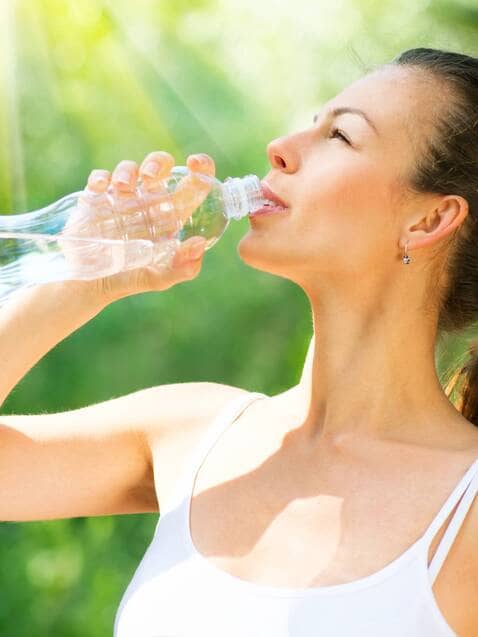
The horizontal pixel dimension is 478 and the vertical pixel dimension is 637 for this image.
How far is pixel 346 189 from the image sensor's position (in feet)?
5.02

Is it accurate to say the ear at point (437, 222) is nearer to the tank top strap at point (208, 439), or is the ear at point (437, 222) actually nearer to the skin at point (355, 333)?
the skin at point (355, 333)

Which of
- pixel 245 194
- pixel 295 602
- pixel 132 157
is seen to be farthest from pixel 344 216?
pixel 132 157

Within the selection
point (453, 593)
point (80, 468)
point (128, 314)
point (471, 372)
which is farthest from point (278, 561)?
point (128, 314)

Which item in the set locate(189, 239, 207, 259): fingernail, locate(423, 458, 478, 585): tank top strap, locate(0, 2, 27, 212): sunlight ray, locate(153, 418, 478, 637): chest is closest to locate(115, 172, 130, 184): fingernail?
locate(189, 239, 207, 259): fingernail

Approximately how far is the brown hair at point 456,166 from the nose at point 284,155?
167mm

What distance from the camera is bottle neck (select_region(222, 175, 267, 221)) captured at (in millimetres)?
1560

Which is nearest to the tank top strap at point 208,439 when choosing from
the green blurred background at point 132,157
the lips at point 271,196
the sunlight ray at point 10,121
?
the lips at point 271,196

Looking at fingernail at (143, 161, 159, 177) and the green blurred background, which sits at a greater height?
fingernail at (143, 161, 159, 177)

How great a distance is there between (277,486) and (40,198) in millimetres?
1895

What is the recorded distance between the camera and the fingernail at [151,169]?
149 centimetres

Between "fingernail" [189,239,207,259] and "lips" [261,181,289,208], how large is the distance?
0.38ft

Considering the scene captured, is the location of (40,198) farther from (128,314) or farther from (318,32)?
(318,32)

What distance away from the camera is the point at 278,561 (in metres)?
1.45

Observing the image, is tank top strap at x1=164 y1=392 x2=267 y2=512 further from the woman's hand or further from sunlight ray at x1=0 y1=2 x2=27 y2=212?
sunlight ray at x1=0 y1=2 x2=27 y2=212
